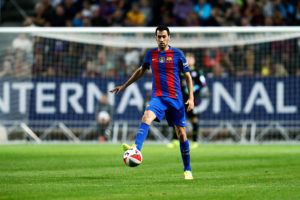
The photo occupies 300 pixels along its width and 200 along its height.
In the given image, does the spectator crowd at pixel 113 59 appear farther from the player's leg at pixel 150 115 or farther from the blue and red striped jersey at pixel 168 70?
the player's leg at pixel 150 115

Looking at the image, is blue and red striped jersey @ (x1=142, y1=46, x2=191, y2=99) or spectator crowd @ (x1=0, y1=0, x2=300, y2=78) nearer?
blue and red striped jersey @ (x1=142, y1=46, x2=191, y2=99)

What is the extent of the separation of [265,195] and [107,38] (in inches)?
660

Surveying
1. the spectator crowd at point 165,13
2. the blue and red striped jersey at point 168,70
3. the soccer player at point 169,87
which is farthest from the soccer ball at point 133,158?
the spectator crowd at point 165,13

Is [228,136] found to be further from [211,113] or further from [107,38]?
[107,38]

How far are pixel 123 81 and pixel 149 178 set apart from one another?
12.9 metres

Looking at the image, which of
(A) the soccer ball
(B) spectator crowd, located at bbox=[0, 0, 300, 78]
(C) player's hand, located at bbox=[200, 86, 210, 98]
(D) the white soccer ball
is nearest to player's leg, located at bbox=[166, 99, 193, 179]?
(A) the soccer ball

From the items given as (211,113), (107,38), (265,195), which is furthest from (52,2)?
(265,195)

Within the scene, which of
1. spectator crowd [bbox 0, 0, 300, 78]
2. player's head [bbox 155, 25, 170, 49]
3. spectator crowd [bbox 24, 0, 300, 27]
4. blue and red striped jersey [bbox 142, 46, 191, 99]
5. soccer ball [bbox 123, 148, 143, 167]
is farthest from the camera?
spectator crowd [bbox 24, 0, 300, 27]

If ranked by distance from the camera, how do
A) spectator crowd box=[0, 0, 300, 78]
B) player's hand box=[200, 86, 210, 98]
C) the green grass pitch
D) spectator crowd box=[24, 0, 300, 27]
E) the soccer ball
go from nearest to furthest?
the green grass pitch → the soccer ball → player's hand box=[200, 86, 210, 98] → spectator crowd box=[0, 0, 300, 78] → spectator crowd box=[24, 0, 300, 27]

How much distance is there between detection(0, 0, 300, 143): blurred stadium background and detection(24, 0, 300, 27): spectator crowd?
2.65 metres

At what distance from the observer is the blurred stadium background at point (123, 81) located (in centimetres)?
2253

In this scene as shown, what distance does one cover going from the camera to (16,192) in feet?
26.7

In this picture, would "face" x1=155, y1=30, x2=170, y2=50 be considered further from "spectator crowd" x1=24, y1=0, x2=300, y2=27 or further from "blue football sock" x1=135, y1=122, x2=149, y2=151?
"spectator crowd" x1=24, y1=0, x2=300, y2=27

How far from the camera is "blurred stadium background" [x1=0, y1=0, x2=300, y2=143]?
22.5 metres
